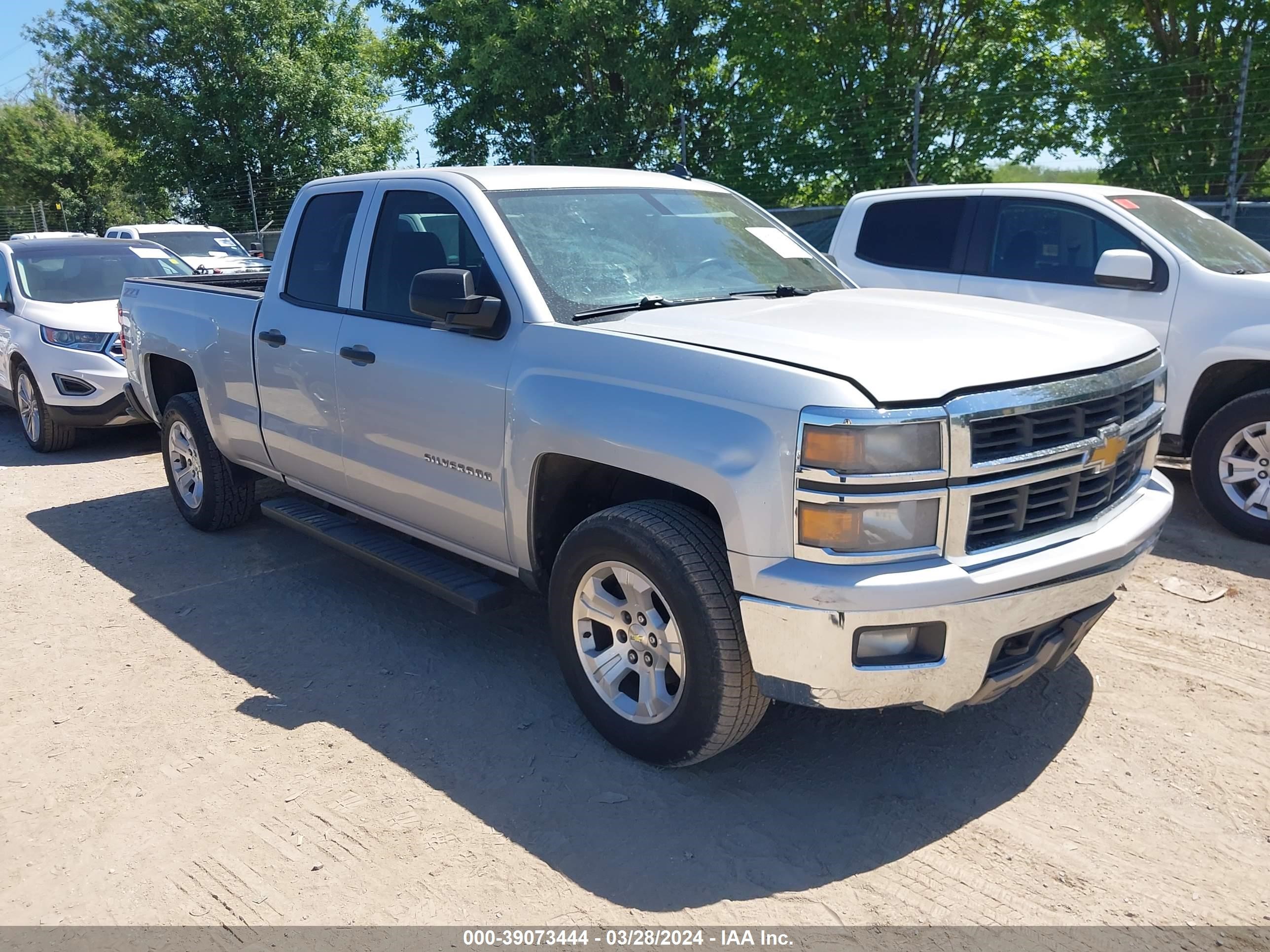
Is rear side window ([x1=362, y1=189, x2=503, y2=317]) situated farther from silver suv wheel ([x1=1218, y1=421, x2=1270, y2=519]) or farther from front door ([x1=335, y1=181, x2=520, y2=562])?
silver suv wheel ([x1=1218, y1=421, x2=1270, y2=519])

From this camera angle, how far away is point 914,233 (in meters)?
7.29

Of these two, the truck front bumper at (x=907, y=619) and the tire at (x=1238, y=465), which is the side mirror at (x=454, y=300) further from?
the tire at (x=1238, y=465)

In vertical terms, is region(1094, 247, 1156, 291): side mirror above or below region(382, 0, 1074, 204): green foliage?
below

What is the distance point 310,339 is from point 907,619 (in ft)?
10.5

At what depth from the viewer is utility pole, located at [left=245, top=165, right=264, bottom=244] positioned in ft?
84.4

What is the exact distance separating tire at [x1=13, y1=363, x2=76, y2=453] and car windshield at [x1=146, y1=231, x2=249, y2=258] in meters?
8.04

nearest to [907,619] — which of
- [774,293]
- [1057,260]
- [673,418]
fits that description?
[673,418]

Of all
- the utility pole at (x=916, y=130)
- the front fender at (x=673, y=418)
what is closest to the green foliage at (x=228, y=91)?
the utility pole at (x=916, y=130)

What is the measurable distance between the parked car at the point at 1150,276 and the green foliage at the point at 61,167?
38966 millimetres

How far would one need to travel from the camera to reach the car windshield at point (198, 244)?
1688 cm

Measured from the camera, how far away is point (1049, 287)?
6527 millimetres

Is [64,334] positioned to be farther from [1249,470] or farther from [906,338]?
[1249,470]

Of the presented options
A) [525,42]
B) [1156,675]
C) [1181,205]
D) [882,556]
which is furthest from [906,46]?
[882,556]

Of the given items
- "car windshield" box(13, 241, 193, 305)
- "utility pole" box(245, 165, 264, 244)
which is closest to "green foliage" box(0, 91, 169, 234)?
"utility pole" box(245, 165, 264, 244)
